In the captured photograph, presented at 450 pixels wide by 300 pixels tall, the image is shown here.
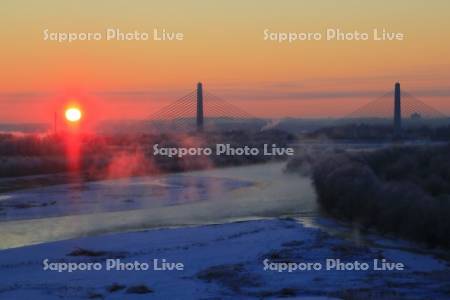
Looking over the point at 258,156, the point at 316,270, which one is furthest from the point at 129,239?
the point at 258,156

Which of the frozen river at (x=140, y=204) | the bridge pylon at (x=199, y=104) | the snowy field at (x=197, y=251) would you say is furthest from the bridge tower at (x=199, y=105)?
the snowy field at (x=197, y=251)

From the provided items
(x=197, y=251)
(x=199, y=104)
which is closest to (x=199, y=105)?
(x=199, y=104)

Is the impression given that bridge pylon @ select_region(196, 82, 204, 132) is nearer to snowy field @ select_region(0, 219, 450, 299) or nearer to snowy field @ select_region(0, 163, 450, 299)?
snowy field @ select_region(0, 163, 450, 299)

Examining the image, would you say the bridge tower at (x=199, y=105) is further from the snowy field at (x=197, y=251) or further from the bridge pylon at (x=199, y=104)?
the snowy field at (x=197, y=251)

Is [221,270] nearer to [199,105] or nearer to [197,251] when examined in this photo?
[197,251]

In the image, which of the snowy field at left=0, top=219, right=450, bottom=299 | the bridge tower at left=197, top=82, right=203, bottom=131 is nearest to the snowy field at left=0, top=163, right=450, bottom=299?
the snowy field at left=0, top=219, right=450, bottom=299

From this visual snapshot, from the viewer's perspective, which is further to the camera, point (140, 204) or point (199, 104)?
point (199, 104)

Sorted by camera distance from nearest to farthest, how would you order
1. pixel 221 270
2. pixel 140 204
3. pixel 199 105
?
1. pixel 221 270
2. pixel 140 204
3. pixel 199 105

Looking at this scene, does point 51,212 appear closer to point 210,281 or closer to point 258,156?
point 210,281
